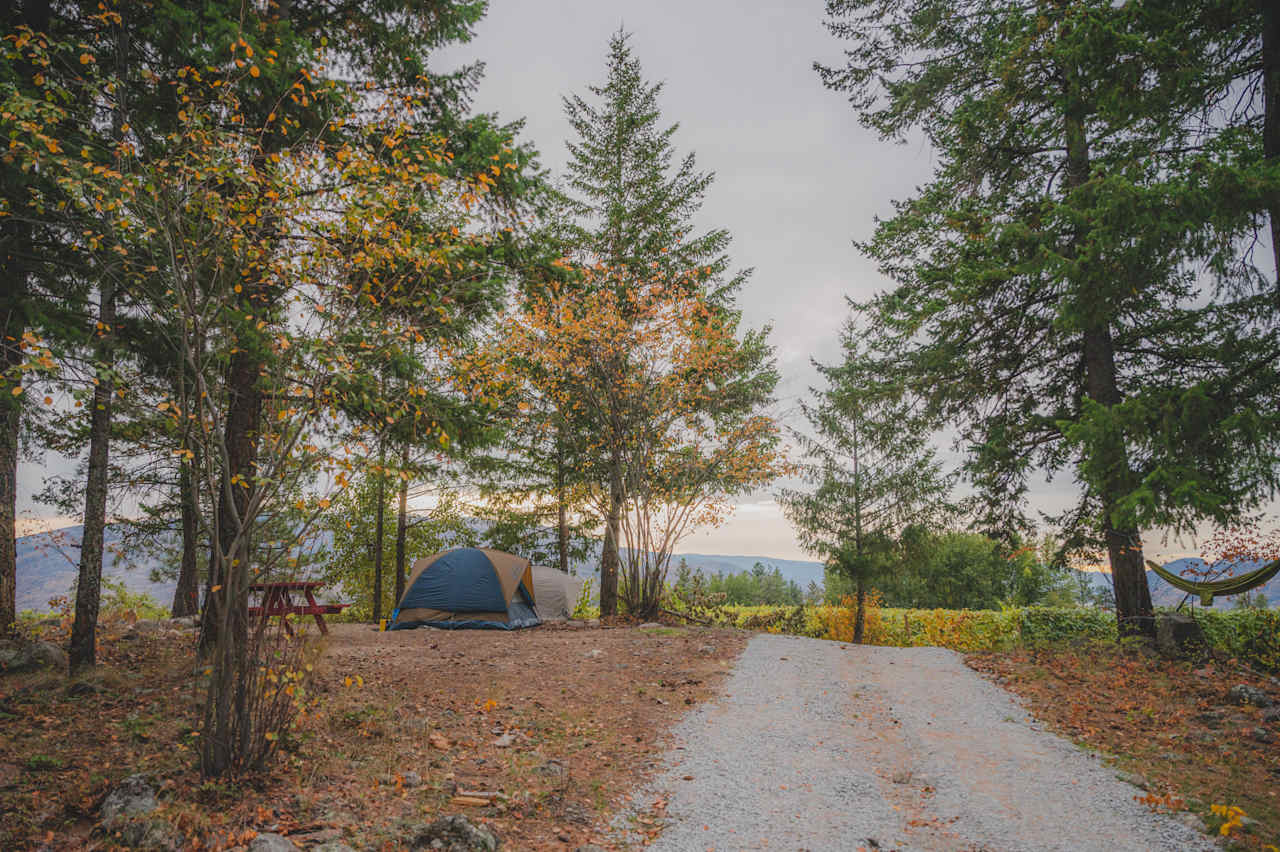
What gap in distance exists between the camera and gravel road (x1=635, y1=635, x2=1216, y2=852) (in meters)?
3.93

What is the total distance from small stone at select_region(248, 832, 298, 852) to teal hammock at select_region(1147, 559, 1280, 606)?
1116 centimetres

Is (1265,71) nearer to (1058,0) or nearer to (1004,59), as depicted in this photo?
(1004,59)

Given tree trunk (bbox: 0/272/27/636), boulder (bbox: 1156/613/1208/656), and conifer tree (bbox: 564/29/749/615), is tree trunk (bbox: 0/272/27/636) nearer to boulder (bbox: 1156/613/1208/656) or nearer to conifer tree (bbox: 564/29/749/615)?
conifer tree (bbox: 564/29/749/615)

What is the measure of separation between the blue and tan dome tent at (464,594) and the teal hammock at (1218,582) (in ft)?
35.9

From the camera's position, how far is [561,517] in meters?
17.9

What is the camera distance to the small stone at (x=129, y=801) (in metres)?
3.34

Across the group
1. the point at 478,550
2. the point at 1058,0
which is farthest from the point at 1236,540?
the point at 478,550

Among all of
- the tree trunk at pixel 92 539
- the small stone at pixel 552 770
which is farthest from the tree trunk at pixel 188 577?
the small stone at pixel 552 770

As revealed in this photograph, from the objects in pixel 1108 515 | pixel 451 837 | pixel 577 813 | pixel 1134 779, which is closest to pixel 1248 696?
pixel 1108 515

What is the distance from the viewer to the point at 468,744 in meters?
5.09

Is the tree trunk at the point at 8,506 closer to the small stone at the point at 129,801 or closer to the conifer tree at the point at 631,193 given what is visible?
the small stone at the point at 129,801

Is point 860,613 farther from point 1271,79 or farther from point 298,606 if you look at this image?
point 298,606

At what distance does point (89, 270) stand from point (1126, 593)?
14.1 meters

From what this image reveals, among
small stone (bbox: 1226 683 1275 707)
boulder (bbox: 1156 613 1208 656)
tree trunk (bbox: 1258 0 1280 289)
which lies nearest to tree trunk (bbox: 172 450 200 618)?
small stone (bbox: 1226 683 1275 707)
